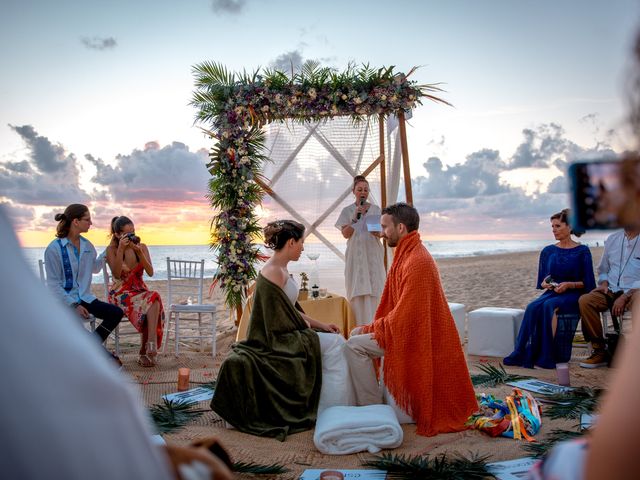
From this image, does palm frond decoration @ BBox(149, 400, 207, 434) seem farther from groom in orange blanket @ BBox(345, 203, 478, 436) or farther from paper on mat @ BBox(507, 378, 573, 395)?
paper on mat @ BBox(507, 378, 573, 395)

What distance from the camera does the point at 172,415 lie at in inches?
173

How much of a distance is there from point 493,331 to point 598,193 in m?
6.44

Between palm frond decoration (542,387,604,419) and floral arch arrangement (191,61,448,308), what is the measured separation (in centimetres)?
398

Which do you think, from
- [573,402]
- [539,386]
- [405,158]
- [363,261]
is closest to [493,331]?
[539,386]

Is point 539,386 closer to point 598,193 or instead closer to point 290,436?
point 290,436

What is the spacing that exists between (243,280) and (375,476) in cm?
438

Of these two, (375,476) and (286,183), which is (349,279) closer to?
(286,183)

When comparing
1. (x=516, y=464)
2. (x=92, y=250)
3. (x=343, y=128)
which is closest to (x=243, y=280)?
(x=92, y=250)

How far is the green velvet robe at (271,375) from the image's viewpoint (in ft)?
13.5

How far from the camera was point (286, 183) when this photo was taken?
793cm

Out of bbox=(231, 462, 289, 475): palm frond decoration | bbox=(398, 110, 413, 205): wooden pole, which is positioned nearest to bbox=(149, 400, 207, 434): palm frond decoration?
bbox=(231, 462, 289, 475): palm frond decoration

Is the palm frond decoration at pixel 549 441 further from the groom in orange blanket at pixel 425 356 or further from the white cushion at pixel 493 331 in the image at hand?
the white cushion at pixel 493 331

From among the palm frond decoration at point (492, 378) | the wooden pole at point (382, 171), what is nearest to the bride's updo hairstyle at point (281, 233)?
the palm frond decoration at point (492, 378)

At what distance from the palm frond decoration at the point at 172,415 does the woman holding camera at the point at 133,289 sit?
1776 millimetres
